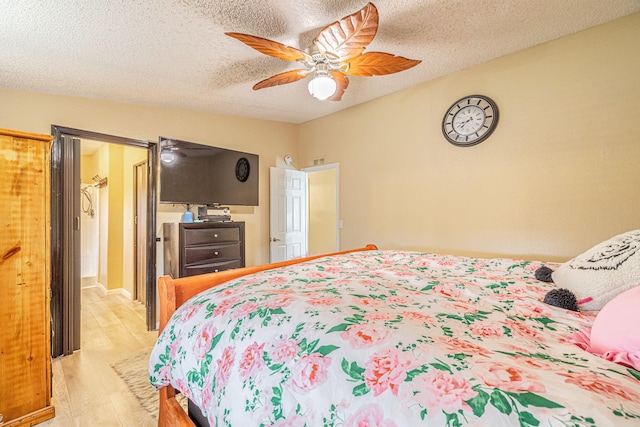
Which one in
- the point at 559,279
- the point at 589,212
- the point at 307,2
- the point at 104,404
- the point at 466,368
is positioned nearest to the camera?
the point at 466,368

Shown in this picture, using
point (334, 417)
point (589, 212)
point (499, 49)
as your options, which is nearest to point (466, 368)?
point (334, 417)

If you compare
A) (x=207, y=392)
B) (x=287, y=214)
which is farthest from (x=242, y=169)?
(x=207, y=392)

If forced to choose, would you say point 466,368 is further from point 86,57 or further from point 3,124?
point 3,124

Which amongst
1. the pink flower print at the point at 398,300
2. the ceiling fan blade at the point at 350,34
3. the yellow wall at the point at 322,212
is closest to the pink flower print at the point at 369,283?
the pink flower print at the point at 398,300

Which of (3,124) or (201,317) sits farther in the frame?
(3,124)

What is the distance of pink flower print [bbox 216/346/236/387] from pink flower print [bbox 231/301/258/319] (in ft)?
0.35

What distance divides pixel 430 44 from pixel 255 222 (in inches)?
115

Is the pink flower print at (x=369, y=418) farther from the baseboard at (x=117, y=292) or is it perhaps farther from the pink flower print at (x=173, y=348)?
the baseboard at (x=117, y=292)

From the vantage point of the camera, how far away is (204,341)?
105cm

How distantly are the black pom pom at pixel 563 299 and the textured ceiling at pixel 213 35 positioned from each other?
5.74 ft

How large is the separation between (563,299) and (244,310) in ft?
3.93

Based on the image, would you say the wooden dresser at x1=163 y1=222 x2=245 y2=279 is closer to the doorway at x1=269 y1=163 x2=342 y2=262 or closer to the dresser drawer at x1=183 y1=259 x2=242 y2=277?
the dresser drawer at x1=183 y1=259 x2=242 y2=277

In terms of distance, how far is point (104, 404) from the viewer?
78.5 inches

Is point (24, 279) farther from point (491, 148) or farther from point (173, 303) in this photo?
point (491, 148)
